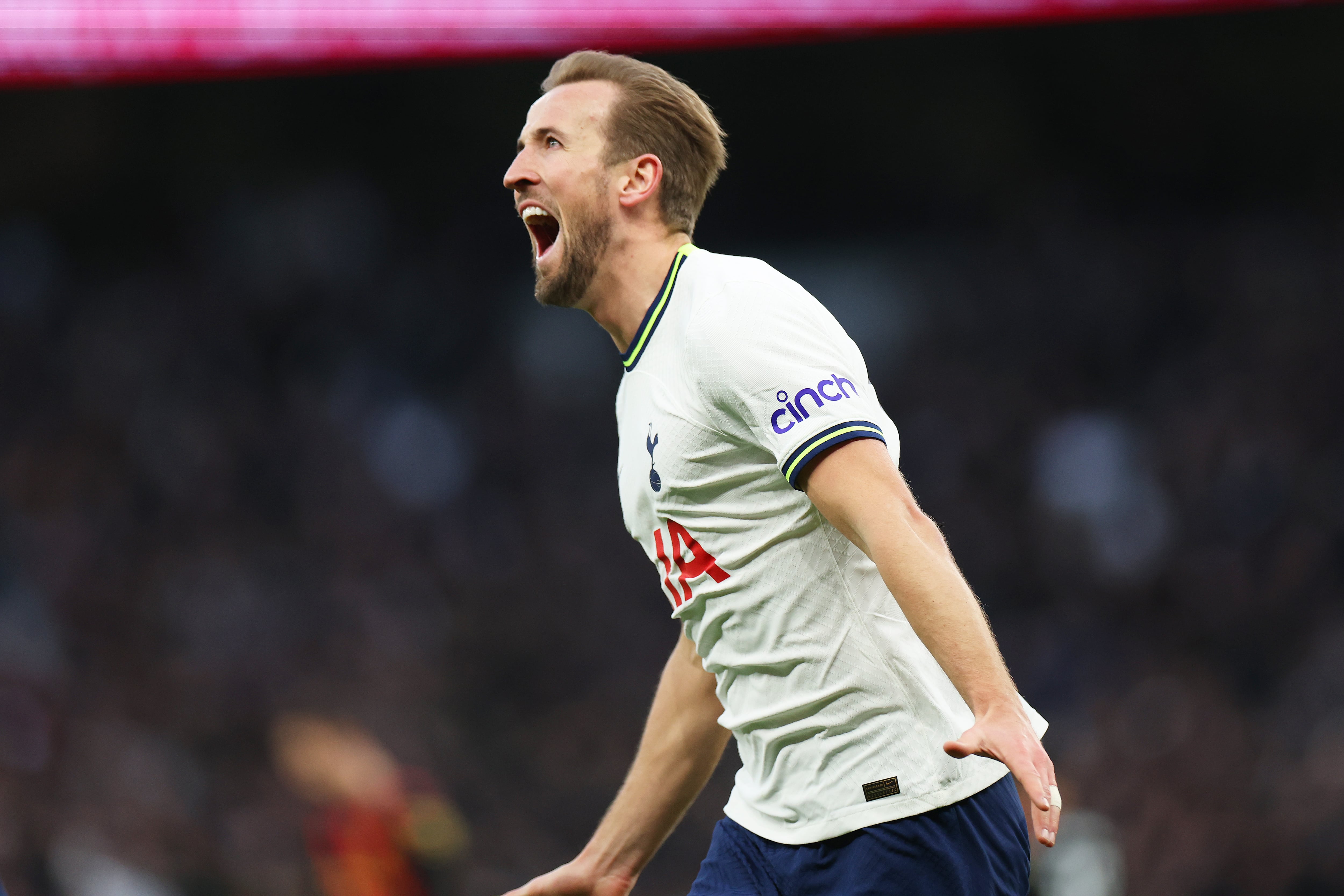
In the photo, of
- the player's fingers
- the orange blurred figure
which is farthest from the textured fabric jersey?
the orange blurred figure

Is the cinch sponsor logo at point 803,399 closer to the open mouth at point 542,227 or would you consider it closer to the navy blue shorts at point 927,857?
the navy blue shorts at point 927,857

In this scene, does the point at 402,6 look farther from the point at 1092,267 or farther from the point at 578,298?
the point at 578,298

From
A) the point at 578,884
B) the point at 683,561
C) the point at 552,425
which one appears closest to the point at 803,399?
the point at 683,561

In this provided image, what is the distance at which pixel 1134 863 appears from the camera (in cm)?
689

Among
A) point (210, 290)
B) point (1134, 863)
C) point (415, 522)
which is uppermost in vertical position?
point (210, 290)

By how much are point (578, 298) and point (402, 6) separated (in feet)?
17.6

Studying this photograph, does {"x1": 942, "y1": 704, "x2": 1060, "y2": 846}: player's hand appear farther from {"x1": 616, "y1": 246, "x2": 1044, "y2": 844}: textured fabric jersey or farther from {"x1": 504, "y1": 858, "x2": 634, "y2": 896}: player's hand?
{"x1": 504, "y1": 858, "x2": 634, "y2": 896}: player's hand

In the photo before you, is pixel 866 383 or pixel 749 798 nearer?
pixel 866 383

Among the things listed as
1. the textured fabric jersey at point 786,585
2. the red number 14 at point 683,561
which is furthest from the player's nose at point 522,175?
the red number 14 at point 683,561

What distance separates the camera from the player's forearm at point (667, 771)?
2523 millimetres

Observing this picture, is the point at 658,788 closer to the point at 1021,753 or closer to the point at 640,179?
the point at 1021,753

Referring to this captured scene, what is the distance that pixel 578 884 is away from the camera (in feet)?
8.24

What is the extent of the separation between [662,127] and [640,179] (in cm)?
13

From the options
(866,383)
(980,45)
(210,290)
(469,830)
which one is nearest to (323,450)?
(210,290)
